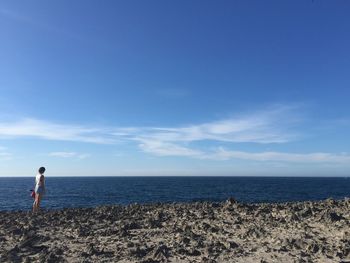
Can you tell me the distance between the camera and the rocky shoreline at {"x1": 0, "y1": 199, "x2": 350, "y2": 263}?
1244 cm

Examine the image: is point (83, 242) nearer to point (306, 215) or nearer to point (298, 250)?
point (298, 250)

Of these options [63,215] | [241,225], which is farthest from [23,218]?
[241,225]

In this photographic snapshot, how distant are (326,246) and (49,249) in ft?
32.6

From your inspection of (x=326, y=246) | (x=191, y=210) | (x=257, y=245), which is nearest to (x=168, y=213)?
(x=191, y=210)

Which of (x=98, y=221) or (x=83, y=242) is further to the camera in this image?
(x=98, y=221)

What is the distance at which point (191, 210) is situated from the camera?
23.1 metres

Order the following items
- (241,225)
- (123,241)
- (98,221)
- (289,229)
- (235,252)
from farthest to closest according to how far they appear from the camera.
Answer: (98,221), (241,225), (289,229), (123,241), (235,252)

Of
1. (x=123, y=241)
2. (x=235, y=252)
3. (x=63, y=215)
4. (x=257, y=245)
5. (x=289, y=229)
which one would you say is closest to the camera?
(x=235, y=252)

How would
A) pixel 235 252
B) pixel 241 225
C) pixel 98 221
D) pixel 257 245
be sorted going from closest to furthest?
pixel 235 252
pixel 257 245
pixel 241 225
pixel 98 221

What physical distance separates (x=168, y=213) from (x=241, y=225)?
5.69 metres

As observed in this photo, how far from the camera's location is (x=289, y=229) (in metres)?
16.5

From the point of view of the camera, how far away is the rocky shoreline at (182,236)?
12.4m

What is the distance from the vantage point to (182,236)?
49.8ft

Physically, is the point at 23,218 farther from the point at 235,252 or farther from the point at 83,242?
the point at 235,252
